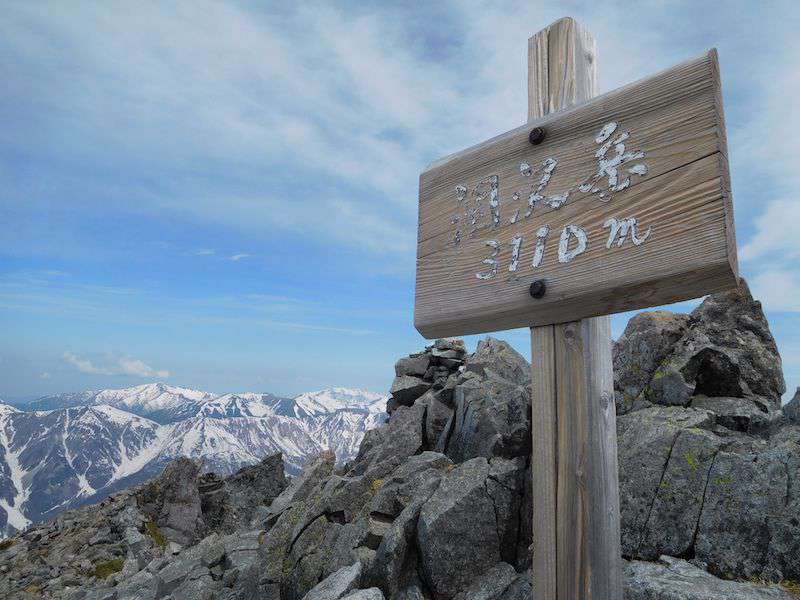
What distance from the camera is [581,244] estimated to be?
16.0 feet

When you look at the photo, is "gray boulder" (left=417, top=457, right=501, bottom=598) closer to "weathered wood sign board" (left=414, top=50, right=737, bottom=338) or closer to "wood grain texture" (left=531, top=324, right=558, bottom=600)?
"wood grain texture" (left=531, top=324, right=558, bottom=600)

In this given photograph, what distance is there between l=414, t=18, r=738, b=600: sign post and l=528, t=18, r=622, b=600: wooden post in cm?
1

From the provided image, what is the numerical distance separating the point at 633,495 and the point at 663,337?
300 inches

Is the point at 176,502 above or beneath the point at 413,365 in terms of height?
beneath

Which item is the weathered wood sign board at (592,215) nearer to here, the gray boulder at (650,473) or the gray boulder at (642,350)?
the gray boulder at (650,473)

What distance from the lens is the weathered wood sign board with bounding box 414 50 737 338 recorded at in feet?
13.9

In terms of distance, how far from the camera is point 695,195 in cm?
421

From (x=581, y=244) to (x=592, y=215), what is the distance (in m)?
0.30

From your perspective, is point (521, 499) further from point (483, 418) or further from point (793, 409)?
point (793, 409)

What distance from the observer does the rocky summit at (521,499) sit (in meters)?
9.20

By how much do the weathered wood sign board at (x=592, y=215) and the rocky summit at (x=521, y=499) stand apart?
6049 mm

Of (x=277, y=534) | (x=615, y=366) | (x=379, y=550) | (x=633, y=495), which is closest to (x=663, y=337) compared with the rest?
(x=615, y=366)

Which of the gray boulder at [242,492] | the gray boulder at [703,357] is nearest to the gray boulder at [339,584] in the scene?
the gray boulder at [703,357]

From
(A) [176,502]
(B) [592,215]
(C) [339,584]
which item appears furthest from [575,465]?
(A) [176,502]
